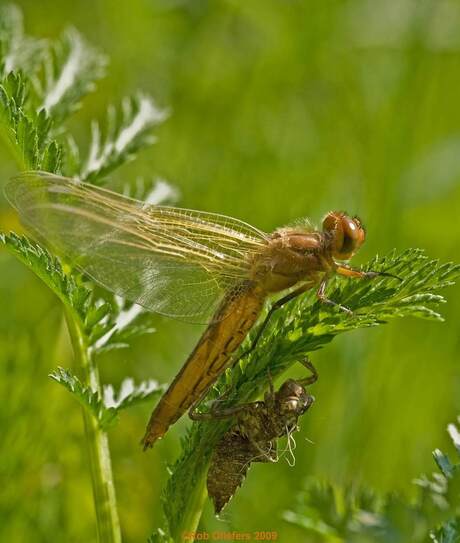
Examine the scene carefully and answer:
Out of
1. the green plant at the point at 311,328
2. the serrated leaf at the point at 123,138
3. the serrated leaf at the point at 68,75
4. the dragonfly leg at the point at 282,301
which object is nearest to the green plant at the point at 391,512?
the green plant at the point at 311,328

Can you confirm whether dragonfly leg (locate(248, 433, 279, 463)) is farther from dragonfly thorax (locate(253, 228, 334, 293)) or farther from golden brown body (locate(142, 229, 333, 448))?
dragonfly thorax (locate(253, 228, 334, 293))

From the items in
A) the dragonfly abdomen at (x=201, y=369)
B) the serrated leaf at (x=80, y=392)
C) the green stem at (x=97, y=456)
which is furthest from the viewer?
the dragonfly abdomen at (x=201, y=369)

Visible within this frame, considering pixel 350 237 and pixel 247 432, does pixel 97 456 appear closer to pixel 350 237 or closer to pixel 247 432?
pixel 247 432

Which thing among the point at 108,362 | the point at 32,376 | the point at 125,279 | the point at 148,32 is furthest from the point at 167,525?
the point at 148,32

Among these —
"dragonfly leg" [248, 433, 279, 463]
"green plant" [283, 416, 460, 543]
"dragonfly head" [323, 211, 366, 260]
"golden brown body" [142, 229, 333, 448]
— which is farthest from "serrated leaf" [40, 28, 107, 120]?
"green plant" [283, 416, 460, 543]

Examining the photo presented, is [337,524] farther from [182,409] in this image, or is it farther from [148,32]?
[148,32]

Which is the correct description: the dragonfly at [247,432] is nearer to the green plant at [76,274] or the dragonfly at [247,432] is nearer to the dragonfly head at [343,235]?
the green plant at [76,274]
